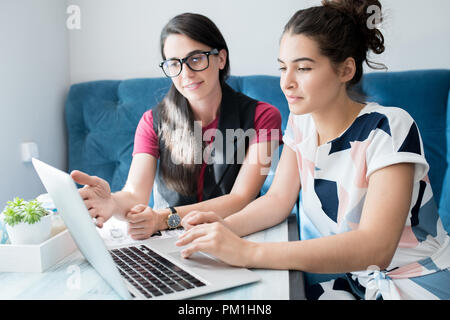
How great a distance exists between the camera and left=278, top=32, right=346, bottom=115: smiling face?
0.95 metres

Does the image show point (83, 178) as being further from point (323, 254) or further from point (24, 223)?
point (323, 254)

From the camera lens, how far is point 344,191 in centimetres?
97

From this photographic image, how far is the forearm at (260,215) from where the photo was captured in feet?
3.18

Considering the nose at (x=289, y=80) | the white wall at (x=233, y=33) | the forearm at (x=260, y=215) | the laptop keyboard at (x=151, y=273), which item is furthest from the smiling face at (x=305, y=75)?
the white wall at (x=233, y=33)

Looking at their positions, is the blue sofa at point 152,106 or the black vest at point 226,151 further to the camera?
the blue sofa at point 152,106

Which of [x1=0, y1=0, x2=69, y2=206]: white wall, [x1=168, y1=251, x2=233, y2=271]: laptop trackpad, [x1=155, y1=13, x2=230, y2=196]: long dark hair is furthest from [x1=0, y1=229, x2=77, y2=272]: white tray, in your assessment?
[x1=0, y1=0, x2=69, y2=206]: white wall

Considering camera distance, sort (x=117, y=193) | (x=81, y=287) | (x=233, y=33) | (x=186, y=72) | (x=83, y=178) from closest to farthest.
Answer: (x=81, y=287), (x=83, y=178), (x=117, y=193), (x=186, y=72), (x=233, y=33)

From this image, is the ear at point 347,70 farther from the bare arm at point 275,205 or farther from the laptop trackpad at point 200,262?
the laptop trackpad at point 200,262

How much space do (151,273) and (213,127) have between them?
2.43 ft

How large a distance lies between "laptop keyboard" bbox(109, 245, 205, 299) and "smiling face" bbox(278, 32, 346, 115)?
19.2 inches

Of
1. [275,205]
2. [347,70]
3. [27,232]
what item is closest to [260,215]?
[275,205]

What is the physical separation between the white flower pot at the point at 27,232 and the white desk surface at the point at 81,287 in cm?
6

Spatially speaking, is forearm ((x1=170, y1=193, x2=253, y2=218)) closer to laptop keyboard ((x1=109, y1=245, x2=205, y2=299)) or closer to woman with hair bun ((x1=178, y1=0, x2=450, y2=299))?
woman with hair bun ((x1=178, y1=0, x2=450, y2=299))

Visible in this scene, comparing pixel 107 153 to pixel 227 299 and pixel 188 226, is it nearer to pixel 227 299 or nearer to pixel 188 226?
pixel 188 226
